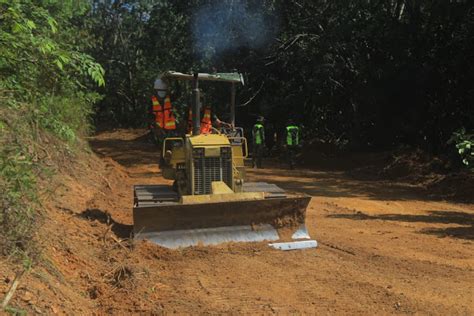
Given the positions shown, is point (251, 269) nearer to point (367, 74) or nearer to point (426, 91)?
point (426, 91)

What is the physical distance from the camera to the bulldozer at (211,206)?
7.52 m

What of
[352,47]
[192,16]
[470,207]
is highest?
[192,16]

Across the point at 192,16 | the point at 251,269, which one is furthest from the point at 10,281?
the point at 192,16

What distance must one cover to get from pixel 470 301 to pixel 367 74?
17885mm

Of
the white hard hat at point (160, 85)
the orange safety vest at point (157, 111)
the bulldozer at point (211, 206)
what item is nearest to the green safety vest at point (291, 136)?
the orange safety vest at point (157, 111)

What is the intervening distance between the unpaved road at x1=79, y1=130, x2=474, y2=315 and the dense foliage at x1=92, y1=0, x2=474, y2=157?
982cm

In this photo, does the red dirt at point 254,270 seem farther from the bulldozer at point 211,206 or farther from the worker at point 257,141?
the worker at point 257,141

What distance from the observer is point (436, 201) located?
44.1 ft

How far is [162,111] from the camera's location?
915 cm

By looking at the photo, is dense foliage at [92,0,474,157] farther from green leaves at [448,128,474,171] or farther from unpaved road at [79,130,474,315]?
unpaved road at [79,130,474,315]

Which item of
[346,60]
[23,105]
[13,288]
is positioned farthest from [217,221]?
[346,60]

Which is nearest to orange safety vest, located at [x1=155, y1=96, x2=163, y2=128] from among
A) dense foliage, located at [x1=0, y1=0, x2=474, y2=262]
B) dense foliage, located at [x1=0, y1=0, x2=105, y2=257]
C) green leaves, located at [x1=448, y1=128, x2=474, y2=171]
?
dense foliage, located at [x1=0, y1=0, x2=105, y2=257]

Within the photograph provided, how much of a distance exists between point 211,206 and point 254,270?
1.46m

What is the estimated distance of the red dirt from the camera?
5.30m
